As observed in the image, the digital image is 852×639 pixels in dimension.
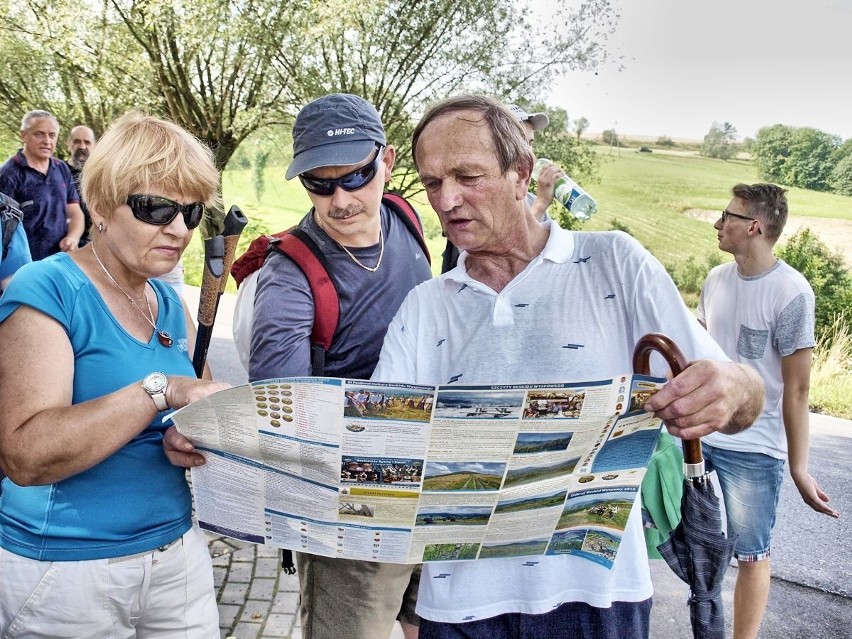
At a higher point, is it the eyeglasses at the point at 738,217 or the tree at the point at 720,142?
the tree at the point at 720,142

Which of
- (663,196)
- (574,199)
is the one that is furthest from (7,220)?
(663,196)

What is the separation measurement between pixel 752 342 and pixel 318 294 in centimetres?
221

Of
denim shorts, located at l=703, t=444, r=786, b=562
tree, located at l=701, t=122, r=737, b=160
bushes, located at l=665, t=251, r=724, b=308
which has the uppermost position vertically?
tree, located at l=701, t=122, r=737, b=160

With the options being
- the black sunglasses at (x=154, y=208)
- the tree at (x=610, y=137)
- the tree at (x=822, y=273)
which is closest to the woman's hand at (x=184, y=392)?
the black sunglasses at (x=154, y=208)

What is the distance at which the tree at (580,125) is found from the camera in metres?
13.2

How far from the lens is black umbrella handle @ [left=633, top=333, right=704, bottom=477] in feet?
4.56

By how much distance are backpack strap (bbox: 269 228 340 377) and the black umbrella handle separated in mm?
976

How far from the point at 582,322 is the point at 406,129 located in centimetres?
1184

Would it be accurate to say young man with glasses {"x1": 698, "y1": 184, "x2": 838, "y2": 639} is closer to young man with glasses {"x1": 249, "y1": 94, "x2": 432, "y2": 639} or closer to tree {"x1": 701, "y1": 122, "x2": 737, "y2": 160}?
young man with glasses {"x1": 249, "y1": 94, "x2": 432, "y2": 639}

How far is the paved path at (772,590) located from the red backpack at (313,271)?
6.02 ft

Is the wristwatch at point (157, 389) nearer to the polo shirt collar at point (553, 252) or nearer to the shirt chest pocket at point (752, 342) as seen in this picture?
the polo shirt collar at point (553, 252)

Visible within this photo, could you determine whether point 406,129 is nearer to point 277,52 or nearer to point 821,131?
point 277,52

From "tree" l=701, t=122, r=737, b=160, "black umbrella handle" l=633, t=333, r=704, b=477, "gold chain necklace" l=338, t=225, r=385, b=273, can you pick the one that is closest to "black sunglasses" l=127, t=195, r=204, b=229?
"gold chain necklace" l=338, t=225, r=385, b=273

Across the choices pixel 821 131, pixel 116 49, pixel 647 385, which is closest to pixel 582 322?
pixel 647 385
